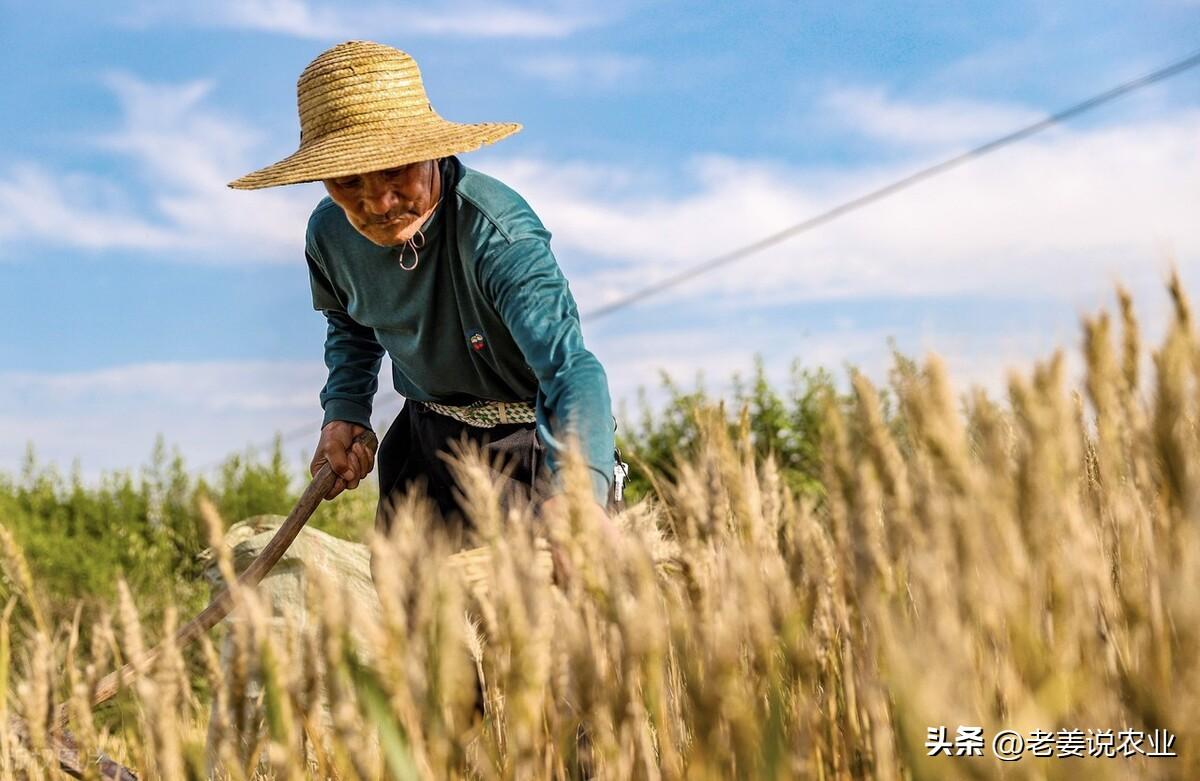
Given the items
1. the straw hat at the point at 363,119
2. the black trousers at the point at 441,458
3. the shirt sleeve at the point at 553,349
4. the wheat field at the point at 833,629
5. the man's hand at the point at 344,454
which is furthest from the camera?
the man's hand at the point at 344,454

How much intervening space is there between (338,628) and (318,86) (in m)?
2.06

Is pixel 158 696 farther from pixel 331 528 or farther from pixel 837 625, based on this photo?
pixel 331 528

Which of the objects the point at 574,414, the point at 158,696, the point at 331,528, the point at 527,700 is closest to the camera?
the point at 527,700

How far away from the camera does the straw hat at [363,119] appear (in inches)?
107

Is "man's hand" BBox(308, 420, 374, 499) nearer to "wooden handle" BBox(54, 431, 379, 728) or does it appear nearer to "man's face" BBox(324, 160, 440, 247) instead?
"wooden handle" BBox(54, 431, 379, 728)

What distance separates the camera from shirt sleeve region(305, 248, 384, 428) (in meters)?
3.45

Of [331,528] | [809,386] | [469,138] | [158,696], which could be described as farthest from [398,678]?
[331,528]

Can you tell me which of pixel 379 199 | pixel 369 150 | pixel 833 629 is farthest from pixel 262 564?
pixel 833 629

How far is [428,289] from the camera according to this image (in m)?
2.96

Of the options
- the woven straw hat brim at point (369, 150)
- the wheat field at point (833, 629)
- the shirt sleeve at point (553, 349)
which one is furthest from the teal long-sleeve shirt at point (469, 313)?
the wheat field at point (833, 629)

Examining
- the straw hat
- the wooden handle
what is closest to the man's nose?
the straw hat

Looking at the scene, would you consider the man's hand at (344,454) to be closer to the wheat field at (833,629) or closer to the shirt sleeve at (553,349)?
the shirt sleeve at (553,349)

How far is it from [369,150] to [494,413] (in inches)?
30.5

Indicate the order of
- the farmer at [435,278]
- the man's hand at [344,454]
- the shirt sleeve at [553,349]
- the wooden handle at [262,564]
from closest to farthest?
1. the wooden handle at [262,564]
2. the shirt sleeve at [553,349]
3. the farmer at [435,278]
4. the man's hand at [344,454]
